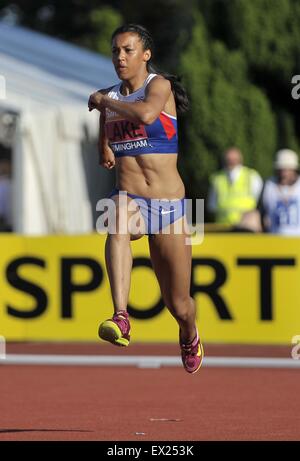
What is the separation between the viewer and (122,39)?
978 centimetres

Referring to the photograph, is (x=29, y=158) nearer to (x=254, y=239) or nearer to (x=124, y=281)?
(x=254, y=239)

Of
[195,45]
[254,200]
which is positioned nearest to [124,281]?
[254,200]

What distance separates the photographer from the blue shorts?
991 cm

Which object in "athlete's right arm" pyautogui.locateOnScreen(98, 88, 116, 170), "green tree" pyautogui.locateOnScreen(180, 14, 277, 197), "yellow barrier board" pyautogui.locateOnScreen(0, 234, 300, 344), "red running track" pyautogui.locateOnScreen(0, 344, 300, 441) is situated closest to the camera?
"athlete's right arm" pyautogui.locateOnScreen(98, 88, 116, 170)

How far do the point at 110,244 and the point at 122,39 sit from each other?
4.02 ft

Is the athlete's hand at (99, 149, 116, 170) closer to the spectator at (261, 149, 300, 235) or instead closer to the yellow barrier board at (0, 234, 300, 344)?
the yellow barrier board at (0, 234, 300, 344)

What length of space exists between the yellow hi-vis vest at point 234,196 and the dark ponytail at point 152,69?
9.52 meters

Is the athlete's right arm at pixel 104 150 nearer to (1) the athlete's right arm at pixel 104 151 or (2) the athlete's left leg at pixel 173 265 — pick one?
(1) the athlete's right arm at pixel 104 151

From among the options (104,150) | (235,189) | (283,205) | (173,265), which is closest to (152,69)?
(104,150)

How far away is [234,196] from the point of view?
64.7 ft

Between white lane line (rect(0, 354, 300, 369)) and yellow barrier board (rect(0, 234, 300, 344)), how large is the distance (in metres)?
0.59

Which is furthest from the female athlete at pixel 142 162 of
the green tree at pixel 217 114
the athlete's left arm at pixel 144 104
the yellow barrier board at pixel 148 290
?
the green tree at pixel 217 114

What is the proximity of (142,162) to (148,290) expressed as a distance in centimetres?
669

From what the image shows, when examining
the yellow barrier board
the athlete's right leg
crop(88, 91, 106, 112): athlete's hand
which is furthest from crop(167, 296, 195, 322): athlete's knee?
the yellow barrier board
